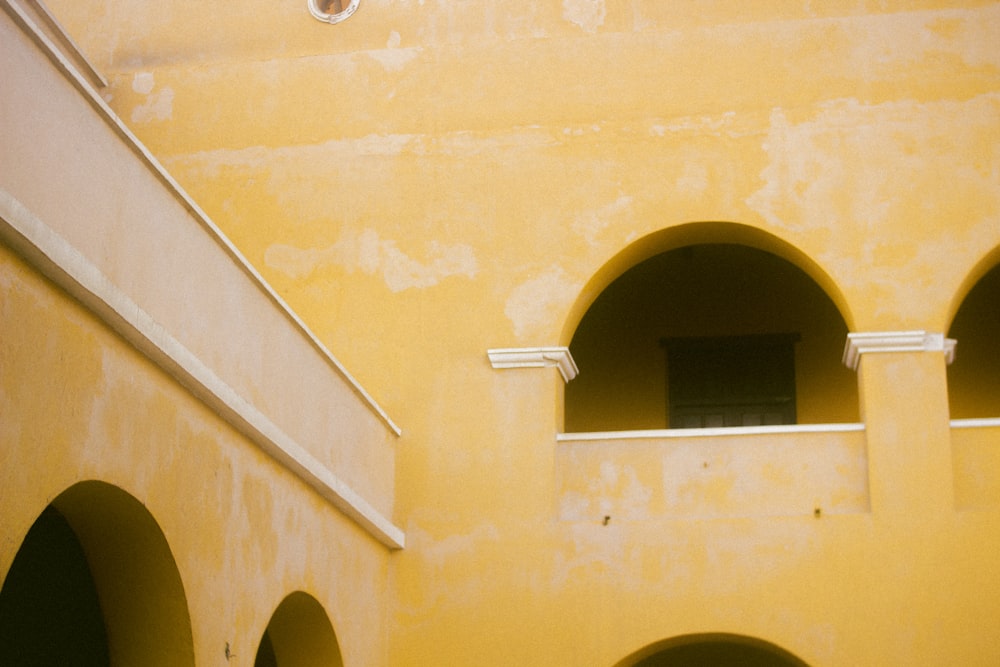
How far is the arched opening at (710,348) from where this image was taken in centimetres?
1328

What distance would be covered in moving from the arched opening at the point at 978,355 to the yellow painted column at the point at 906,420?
8.19 ft

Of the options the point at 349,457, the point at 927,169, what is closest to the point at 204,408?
the point at 349,457

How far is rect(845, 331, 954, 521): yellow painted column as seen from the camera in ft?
33.5

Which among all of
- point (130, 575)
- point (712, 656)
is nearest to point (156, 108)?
point (130, 575)

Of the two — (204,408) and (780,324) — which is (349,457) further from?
(780,324)

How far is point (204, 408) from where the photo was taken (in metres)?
7.27

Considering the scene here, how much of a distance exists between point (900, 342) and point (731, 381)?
119 inches

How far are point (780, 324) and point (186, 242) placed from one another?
7.61 meters

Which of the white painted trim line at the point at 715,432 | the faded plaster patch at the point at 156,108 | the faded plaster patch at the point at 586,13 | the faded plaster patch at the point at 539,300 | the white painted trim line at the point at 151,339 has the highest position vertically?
the faded plaster patch at the point at 586,13

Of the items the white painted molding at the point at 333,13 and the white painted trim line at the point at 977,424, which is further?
the white painted molding at the point at 333,13

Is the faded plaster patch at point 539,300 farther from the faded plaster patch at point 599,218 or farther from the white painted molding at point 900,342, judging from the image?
the white painted molding at point 900,342

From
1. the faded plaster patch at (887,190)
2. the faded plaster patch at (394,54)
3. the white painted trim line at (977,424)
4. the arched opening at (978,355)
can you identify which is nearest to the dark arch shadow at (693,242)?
the faded plaster patch at (887,190)

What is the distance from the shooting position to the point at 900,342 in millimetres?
10523

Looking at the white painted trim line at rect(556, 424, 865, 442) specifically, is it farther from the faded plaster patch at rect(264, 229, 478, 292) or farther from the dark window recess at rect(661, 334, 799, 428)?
the dark window recess at rect(661, 334, 799, 428)
